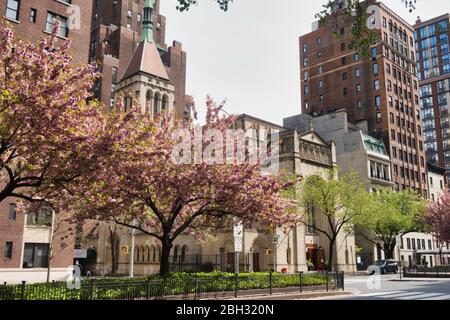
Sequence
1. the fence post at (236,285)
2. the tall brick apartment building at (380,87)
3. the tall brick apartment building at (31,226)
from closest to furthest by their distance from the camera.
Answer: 1. the fence post at (236,285)
2. the tall brick apartment building at (31,226)
3. the tall brick apartment building at (380,87)

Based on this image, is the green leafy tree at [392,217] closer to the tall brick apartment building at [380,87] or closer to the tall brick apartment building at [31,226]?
the tall brick apartment building at [380,87]

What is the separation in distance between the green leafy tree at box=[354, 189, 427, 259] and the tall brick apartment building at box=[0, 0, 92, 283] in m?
35.3

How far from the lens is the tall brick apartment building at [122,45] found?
297ft

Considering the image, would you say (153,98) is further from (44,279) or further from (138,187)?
(138,187)

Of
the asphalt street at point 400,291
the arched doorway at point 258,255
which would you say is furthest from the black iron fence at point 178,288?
the arched doorway at point 258,255

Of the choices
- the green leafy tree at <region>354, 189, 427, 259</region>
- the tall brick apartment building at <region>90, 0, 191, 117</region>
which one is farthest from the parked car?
the tall brick apartment building at <region>90, 0, 191, 117</region>

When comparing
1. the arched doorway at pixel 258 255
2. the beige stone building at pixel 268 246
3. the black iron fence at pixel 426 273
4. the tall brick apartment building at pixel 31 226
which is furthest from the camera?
the arched doorway at pixel 258 255

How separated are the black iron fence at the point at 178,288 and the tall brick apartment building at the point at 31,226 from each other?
21140 mm

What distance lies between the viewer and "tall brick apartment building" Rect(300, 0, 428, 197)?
82.4 meters

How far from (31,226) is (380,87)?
218ft

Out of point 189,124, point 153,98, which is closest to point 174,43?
point 153,98

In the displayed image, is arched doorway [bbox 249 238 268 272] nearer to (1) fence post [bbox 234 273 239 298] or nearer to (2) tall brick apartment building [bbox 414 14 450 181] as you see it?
(1) fence post [bbox 234 273 239 298]

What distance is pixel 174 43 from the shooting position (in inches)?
4094

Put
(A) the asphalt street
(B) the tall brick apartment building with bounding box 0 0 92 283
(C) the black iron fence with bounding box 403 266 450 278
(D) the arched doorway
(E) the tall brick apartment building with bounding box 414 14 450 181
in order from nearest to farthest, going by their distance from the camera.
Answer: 1. (A) the asphalt street
2. (B) the tall brick apartment building with bounding box 0 0 92 283
3. (C) the black iron fence with bounding box 403 266 450 278
4. (D) the arched doorway
5. (E) the tall brick apartment building with bounding box 414 14 450 181
